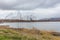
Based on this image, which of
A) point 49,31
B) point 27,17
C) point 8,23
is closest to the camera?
point 27,17

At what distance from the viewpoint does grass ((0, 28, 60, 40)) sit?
19.2 ft

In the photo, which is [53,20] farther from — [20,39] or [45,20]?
[20,39]

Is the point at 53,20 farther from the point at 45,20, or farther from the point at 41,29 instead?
the point at 41,29

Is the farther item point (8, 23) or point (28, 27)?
point (8, 23)

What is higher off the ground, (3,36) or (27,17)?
(27,17)

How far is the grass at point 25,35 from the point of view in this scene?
19.2 feet

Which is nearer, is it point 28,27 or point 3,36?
point 3,36

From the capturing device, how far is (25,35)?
6.04m

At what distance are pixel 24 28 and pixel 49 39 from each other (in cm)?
100

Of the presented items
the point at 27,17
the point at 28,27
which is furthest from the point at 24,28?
the point at 27,17

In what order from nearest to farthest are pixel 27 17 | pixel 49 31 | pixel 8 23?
pixel 27 17 → pixel 49 31 → pixel 8 23

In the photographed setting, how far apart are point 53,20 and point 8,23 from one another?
164 centimetres

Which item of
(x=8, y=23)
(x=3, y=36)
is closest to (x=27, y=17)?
(x=3, y=36)

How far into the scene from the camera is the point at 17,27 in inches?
278
